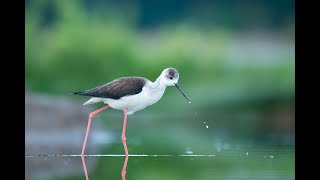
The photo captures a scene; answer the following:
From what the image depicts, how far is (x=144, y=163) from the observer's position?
620 cm

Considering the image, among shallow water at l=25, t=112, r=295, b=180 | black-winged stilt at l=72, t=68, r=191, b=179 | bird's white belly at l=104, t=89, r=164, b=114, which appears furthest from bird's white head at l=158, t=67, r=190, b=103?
shallow water at l=25, t=112, r=295, b=180

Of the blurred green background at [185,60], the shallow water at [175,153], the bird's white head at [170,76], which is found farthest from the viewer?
the blurred green background at [185,60]

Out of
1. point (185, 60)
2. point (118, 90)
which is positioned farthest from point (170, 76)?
point (185, 60)

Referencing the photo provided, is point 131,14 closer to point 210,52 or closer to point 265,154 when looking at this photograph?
point 210,52

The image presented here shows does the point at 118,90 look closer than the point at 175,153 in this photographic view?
Yes

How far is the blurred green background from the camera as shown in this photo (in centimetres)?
816

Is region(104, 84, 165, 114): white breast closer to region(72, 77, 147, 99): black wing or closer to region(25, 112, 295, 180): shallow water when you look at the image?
region(72, 77, 147, 99): black wing

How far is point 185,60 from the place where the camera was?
841 centimetres

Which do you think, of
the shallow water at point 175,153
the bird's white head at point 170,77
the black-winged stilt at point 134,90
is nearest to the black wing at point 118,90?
the black-winged stilt at point 134,90

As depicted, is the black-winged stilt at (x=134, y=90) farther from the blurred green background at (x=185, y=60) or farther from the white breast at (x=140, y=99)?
the blurred green background at (x=185, y=60)

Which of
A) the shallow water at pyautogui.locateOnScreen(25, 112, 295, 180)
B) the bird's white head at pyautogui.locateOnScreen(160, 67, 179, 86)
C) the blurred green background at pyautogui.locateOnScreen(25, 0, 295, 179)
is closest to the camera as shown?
the shallow water at pyautogui.locateOnScreen(25, 112, 295, 180)

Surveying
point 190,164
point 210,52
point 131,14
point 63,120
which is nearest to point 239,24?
point 210,52

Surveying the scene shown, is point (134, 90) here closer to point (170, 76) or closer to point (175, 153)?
point (170, 76)

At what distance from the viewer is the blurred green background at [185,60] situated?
8.16 metres
